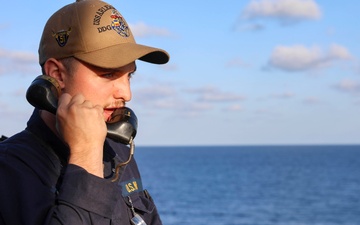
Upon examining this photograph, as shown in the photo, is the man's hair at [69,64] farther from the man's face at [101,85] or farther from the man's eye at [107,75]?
the man's eye at [107,75]

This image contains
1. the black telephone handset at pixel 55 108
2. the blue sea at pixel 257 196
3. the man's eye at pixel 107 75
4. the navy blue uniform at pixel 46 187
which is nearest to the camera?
the navy blue uniform at pixel 46 187

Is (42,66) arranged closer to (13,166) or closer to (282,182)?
(13,166)

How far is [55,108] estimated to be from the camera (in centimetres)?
302

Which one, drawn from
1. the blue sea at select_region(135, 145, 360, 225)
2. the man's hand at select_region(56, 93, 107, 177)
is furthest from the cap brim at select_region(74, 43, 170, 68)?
the blue sea at select_region(135, 145, 360, 225)

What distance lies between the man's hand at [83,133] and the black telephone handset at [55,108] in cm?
19

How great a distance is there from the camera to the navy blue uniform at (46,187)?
273 cm

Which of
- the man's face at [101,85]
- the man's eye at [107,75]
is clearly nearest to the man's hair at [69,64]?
the man's face at [101,85]

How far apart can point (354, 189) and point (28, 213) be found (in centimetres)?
7986

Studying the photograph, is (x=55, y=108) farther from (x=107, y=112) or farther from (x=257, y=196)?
(x=257, y=196)

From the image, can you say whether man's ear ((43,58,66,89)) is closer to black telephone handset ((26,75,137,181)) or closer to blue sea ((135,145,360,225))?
black telephone handset ((26,75,137,181))

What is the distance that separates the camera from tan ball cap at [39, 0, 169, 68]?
3100 millimetres

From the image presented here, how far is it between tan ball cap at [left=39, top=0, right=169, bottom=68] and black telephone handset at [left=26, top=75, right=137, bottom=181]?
0.15 metres

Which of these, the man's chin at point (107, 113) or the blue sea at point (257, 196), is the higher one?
the man's chin at point (107, 113)

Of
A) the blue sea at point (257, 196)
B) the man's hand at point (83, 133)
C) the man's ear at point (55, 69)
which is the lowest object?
the blue sea at point (257, 196)
